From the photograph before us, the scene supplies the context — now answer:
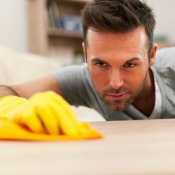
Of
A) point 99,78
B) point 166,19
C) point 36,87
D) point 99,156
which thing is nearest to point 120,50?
point 99,78

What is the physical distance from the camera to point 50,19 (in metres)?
3.59

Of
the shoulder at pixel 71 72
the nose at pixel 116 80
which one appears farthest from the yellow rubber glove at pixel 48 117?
the shoulder at pixel 71 72

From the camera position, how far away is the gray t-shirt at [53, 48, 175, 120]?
1.48 metres

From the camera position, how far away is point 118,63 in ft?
3.75

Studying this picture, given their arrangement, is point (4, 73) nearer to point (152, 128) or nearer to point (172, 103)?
point (172, 103)

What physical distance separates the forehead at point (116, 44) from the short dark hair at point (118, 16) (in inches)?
0.6

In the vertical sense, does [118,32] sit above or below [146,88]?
above

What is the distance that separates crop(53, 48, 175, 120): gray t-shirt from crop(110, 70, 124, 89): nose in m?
0.36

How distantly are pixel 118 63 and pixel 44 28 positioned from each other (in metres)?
2.38

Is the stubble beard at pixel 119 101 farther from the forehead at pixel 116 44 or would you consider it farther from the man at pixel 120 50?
the forehead at pixel 116 44

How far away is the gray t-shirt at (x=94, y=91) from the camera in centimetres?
148

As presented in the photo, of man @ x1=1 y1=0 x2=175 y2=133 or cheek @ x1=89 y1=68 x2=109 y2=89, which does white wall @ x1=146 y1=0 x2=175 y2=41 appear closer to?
man @ x1=1 y1=0 x2=175 y2=133

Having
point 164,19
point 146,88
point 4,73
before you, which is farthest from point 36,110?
point 164,19

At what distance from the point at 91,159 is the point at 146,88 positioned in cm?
102
